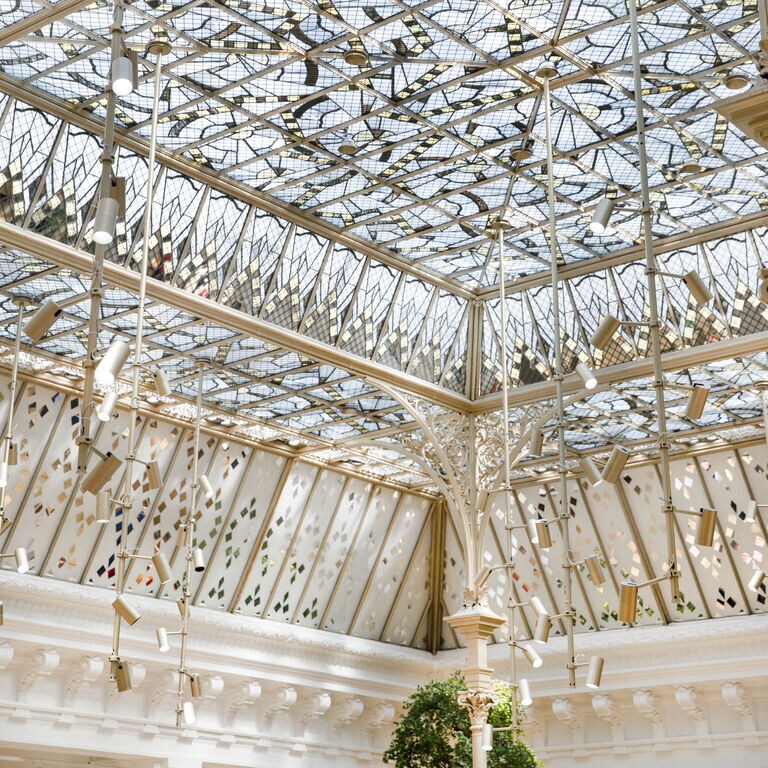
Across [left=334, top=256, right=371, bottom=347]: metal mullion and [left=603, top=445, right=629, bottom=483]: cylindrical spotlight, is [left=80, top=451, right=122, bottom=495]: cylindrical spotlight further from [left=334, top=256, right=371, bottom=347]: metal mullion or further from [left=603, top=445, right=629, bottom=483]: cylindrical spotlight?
[left=334, top=256, right=371, bottom=347]: metal mullion

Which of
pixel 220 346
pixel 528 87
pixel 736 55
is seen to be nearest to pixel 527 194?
pixel 528 87

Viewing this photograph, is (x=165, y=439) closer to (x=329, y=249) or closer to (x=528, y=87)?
(x=329, y=249)

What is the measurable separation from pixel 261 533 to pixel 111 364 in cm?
1013

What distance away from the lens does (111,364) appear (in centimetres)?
456

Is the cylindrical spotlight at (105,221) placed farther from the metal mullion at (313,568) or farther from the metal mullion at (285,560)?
the metal mullion at (313,568)

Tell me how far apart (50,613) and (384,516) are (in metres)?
5.30

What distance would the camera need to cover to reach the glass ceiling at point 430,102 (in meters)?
7.41

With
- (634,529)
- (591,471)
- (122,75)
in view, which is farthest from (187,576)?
(634,529)

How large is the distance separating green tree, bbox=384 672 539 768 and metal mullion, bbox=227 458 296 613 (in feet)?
9.54

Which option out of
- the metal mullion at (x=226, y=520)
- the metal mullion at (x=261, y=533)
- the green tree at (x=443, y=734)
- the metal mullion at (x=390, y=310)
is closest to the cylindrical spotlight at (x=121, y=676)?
the metal mullion at (x=390, y=310)

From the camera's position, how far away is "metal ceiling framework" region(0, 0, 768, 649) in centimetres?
773

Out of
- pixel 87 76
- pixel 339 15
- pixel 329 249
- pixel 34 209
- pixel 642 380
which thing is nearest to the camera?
pixel 339 15

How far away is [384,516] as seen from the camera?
1591 centimetres

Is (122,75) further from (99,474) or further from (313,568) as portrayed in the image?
(313,568)
